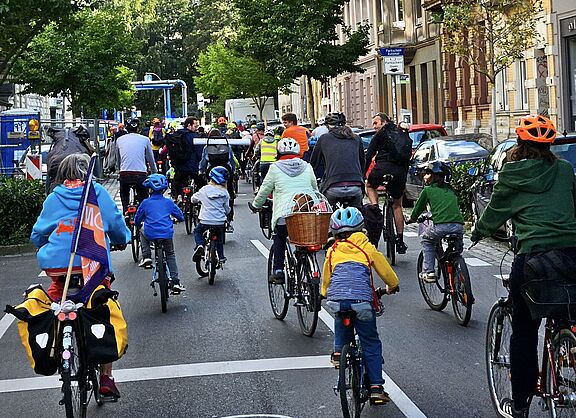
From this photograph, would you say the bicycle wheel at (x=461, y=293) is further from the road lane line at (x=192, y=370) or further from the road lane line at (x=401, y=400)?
the road lane line at (x=401, y=400)

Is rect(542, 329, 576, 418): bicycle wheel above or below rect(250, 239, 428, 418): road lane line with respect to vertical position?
above

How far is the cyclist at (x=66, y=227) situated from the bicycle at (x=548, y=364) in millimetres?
2466

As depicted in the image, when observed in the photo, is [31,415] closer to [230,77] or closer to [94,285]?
[94,285]

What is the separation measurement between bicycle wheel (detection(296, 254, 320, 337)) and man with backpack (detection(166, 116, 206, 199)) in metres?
9.42

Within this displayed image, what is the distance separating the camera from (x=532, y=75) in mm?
32938

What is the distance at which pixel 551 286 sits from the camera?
5.82 meters

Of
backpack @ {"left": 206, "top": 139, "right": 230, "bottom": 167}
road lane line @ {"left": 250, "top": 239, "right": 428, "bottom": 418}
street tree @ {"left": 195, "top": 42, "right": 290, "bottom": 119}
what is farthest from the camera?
street tree @ {"left": 195, "top": 42, "right": 290, "bottom": 119}

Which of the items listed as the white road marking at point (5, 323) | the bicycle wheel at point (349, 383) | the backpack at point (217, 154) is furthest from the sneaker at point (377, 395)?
the backpack at point (217, 154)

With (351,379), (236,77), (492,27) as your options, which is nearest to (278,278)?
(351,379)

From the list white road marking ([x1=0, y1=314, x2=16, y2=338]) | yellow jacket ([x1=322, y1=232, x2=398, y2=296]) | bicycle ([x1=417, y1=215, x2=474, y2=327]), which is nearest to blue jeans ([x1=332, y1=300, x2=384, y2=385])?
yellow jacket ([x1=322, y1=232, x2=398, y2=296])

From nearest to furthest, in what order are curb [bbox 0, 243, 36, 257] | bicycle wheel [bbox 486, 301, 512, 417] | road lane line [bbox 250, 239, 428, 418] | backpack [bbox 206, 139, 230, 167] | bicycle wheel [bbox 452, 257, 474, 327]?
bicycle wheel [bbox 486, 301, 512, 417] → road lane line [bbox 250, 239, 428, 418] → bicycle wheel [bbox 452, 257, 474, 327] → curb [bbox 0, 243, 36, 257] → backpack [bbox 206, 139, 230, 167]

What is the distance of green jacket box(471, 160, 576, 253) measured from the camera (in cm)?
600

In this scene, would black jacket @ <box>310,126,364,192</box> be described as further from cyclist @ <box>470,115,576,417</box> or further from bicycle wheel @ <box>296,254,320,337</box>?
cyclist @ <box>470,115,576,417</box>

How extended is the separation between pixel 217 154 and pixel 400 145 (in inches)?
182
